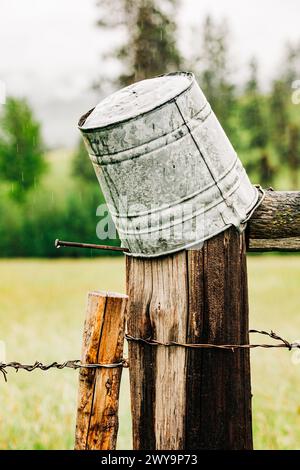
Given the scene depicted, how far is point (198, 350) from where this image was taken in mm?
2285

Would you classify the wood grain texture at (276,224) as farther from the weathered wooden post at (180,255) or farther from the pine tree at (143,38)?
the pine tree at (143,38)

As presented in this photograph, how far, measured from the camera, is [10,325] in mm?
11352

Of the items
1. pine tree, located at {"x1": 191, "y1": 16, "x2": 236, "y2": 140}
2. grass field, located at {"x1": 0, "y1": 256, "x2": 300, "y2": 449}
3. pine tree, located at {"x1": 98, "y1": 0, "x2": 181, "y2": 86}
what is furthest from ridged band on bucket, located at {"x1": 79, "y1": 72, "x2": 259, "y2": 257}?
pine tree, located at {"x1": 191, "y1": 16, "x2": 236, "y2": 140}

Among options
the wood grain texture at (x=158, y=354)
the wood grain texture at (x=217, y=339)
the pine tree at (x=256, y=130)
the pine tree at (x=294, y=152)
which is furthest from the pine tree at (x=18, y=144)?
the wood grain texture at (x=217, y=339)

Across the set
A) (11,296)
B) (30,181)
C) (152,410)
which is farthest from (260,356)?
(30,181)

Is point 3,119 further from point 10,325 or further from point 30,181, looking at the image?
point 10,325

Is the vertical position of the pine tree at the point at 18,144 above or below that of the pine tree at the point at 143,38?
above

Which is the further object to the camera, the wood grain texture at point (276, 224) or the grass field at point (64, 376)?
the grass field at point (64, 376)

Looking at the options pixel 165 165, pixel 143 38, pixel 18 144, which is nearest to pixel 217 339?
pixel 165 165

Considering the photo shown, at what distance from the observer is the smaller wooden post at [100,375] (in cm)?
215

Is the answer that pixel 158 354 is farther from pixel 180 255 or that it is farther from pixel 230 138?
pixel 230 138

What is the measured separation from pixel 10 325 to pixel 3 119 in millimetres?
45309

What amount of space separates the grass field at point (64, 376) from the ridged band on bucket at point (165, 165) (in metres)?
3.08

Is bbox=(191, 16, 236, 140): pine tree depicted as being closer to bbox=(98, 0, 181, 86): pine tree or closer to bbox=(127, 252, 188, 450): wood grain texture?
bbox=(98, 0, 181, 86): pine tree
